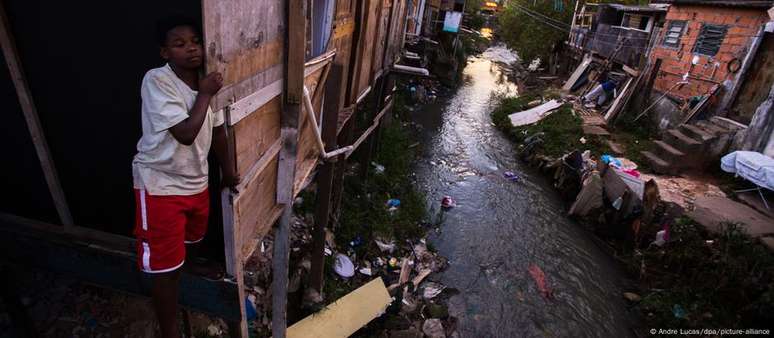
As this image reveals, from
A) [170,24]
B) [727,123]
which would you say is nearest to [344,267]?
[170,24]

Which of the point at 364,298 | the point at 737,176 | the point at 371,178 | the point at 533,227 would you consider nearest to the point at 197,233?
the point at 364,298

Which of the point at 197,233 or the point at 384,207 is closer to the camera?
the point at 197,233

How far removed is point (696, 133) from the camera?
893cm

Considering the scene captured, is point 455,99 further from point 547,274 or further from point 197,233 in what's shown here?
point 197,233

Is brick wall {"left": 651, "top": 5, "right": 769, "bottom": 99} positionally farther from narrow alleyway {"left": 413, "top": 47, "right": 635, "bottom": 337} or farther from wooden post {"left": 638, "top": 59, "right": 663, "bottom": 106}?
narrow alleyway {"left": 413, "top": 47, "right": 635, "bottom": 337}

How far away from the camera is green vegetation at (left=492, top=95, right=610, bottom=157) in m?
10.3

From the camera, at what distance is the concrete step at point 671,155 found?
8562 mm

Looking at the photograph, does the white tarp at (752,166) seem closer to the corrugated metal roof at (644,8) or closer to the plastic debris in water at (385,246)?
the plastic debris in water at (385,246)

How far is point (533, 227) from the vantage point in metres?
7.89

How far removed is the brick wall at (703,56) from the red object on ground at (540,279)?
7288mm

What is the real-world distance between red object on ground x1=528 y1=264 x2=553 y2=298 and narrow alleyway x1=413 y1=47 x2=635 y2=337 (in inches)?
2.5

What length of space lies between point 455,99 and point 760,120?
9.65 metres

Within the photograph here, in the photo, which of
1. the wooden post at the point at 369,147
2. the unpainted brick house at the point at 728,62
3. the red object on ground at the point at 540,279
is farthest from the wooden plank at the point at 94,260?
the unpainted brick house at the point at 728,62

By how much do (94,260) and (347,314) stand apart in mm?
2946
